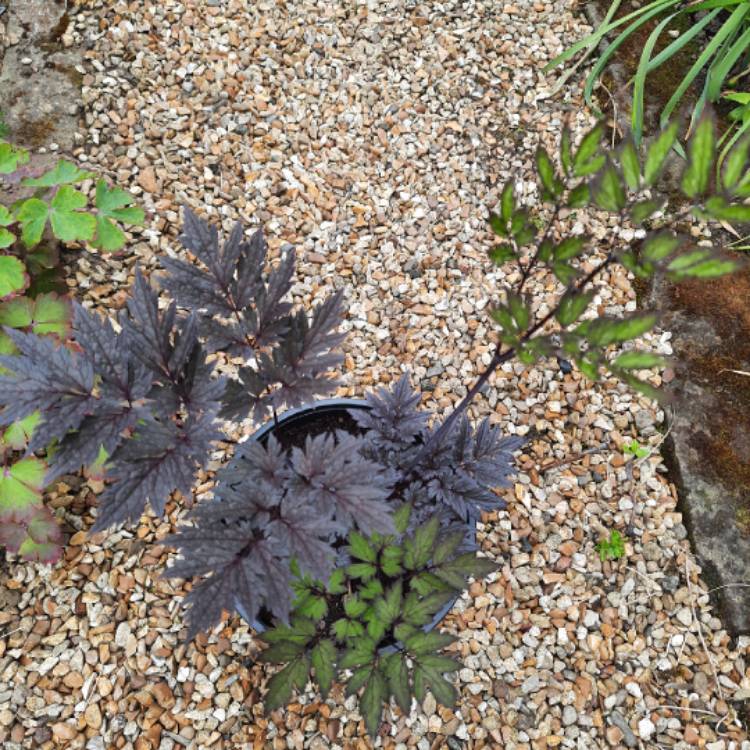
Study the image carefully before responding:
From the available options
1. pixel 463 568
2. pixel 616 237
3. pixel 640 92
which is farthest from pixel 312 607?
pixel 640 92

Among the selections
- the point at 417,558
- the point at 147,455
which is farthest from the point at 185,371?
the point at 417,558

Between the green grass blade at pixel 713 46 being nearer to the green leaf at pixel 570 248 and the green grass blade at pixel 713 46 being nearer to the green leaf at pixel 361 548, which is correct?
the green leaf at pixel 570 248

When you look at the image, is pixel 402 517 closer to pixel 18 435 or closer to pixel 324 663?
pixel 324 663

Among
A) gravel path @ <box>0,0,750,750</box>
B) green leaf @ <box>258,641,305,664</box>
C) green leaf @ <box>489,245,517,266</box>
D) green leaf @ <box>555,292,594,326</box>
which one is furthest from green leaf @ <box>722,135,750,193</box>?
gravel path @ <box>0,0,750,750</box>

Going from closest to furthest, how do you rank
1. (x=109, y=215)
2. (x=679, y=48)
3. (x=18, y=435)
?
(x=18, y=435) → (x=109, y=215) → (x=679, y=48)

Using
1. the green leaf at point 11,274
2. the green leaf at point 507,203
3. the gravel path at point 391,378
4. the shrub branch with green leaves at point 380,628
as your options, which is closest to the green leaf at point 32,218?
the green leaf at point 11,274
